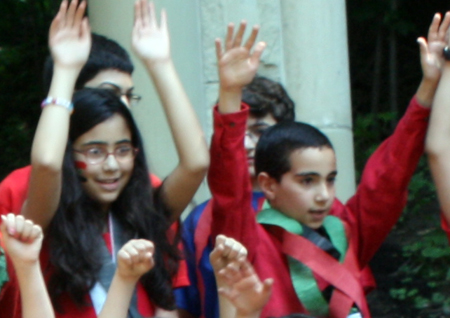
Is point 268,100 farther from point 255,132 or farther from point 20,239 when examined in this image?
point 20,239

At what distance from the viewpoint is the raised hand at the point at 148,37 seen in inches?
131

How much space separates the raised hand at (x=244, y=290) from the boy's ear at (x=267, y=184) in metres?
0.62

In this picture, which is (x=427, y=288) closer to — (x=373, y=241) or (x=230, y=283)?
(x=373, y=241)

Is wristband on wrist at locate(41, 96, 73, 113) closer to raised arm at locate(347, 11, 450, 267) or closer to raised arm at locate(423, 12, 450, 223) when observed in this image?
raised arm at locate(347, 11, 450, 267)

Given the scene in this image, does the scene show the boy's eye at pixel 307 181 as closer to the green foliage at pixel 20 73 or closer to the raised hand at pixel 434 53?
the raised hand at pixel 434 53

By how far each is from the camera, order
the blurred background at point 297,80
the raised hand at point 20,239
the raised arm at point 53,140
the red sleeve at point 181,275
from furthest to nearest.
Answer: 1. the blurred background at point 297,80
2. the red sleeve at point 181,275
3. the raised arm at point 53,140
4. the raised hand at point 20,239

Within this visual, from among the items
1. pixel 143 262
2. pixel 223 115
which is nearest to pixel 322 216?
pixel 223 115

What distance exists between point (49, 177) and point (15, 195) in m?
0.32

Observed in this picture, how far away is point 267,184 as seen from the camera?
11.3 ft

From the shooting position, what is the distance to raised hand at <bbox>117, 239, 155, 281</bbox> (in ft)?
9.28

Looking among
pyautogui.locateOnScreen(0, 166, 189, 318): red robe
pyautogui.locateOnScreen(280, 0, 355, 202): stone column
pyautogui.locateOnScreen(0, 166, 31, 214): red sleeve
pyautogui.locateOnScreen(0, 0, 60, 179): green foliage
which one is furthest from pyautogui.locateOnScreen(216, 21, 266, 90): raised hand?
pyautogui.locateOnScreen(0, 0, 60, 179): green foliage

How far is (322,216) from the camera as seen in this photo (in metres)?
3.33

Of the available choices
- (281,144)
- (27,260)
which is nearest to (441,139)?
(281,144)

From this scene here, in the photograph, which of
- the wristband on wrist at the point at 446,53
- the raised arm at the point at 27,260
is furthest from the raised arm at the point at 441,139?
the raised arm at the point at 27,260
